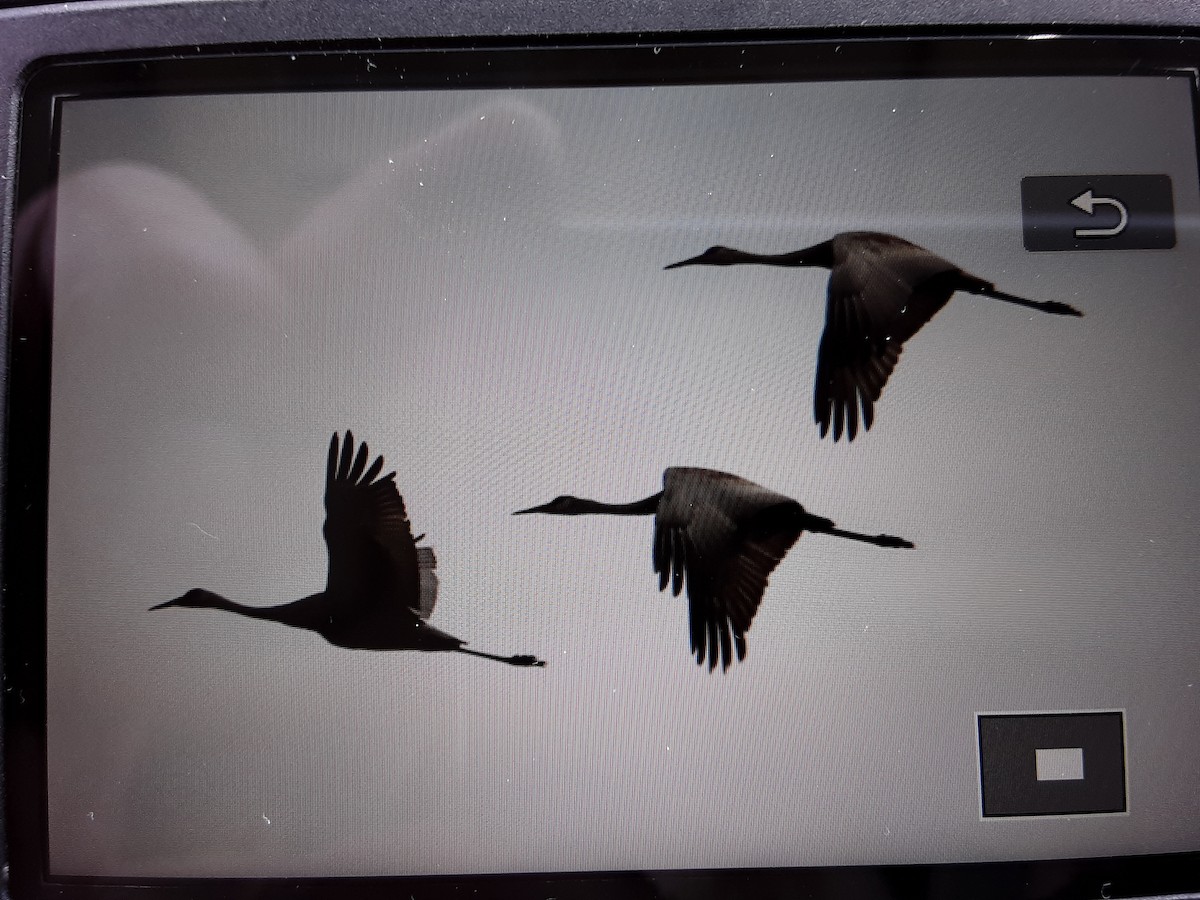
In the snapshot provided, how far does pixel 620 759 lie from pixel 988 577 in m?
0.31

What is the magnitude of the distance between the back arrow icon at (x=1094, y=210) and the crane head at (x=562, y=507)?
436 millimetres

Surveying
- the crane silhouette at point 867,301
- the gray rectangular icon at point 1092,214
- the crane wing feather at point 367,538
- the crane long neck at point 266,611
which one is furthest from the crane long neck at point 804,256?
the crane long neck at point 266,611

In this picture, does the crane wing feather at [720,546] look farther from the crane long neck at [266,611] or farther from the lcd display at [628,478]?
the crane long neck at [266,611]

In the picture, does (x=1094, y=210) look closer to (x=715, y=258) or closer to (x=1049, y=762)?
(x=715, y=258)

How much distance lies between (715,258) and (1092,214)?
0.96 feet

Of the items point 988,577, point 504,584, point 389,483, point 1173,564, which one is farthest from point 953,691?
point 389,483

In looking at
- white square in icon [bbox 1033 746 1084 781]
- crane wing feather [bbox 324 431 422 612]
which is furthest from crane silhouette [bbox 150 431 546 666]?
white square in icon [bbox 1033 746 1084 781]

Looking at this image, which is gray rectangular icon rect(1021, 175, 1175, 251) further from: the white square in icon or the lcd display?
the white square in icon

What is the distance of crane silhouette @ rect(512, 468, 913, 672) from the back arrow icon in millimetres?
276

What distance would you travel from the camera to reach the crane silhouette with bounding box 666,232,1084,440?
60 centimetres

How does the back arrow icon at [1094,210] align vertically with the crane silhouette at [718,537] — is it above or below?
above

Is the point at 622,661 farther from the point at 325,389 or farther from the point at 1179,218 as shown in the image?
the point at 1179,218

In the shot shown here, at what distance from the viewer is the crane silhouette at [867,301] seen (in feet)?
1.96

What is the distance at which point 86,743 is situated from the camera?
598mm
